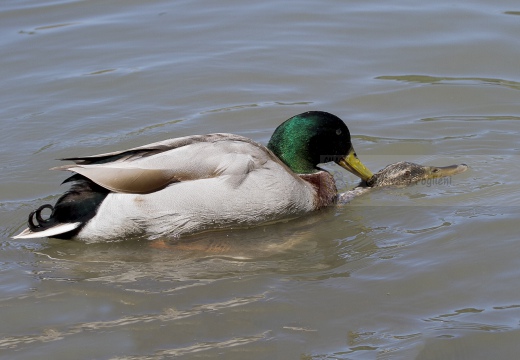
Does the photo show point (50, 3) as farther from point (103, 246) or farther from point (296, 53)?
point (103, 246)

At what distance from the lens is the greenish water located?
5059 millimetres

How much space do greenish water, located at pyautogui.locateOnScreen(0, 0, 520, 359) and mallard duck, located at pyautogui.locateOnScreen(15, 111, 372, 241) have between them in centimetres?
16

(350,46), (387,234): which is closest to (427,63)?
(350,46)

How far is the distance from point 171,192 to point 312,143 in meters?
1.35

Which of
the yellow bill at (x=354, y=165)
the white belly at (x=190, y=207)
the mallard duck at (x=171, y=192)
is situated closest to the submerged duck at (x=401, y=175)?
the yellow bill at (x=354, y=165)

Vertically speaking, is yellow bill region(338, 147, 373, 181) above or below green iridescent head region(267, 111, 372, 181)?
below

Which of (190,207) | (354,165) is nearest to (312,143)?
(354,165)

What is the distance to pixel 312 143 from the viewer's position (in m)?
7.10

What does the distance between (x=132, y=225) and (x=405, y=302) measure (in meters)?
2.12

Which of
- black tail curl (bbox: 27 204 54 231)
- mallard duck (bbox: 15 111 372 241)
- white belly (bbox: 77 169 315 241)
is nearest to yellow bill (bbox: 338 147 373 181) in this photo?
mallard duck (bbox: 15 111 372 241)

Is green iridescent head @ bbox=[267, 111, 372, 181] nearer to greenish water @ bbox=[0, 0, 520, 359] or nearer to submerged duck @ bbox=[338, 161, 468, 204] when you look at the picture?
submerged duck @ bbox=[338, 161, 468, 204]

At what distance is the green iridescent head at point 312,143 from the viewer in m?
7.05

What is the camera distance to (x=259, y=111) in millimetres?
8711

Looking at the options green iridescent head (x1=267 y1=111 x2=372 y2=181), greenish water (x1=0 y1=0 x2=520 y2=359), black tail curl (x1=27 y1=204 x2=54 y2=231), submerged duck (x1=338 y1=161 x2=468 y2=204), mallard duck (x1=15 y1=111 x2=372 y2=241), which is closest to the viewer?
greenish water (x1=0 y1=0 x2=520 y2=359)
